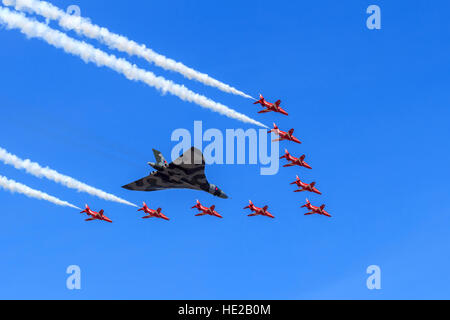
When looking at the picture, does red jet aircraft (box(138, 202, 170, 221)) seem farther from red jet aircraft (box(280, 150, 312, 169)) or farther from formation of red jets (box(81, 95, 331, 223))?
red jet aircraft (box(280, 150, 312, 169))

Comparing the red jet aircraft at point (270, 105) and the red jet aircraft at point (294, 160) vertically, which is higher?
the red jet aircraft at point (270, 105)

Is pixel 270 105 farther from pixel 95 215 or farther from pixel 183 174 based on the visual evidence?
pixel 95 215

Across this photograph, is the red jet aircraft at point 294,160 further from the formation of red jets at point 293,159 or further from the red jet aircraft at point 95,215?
the red jet aircraft at point 95,215

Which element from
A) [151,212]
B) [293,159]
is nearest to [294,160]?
[293,159]

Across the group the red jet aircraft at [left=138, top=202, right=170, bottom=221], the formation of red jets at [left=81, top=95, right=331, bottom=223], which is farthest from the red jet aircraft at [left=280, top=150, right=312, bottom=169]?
the red jet aircraft at [left=138, top=202, right=170, bottom=221]

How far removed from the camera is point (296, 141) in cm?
8356

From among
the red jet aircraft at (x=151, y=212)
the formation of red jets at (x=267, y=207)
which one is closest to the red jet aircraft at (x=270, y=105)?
the formation of red jets at (x=267, y=207)

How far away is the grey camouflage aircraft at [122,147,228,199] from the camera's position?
261 feet

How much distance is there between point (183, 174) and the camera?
8131cm

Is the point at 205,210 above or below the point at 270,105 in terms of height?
below

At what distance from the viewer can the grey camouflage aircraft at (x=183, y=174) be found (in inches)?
3132
